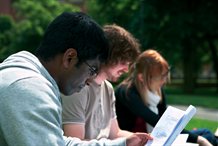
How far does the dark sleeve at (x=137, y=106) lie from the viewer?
11.4 ft

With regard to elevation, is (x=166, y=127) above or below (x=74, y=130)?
above

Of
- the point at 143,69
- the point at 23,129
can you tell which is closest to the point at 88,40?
the point at 23,129

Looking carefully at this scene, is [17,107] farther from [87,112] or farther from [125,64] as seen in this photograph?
[125,64]

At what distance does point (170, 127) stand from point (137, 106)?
4.24 ft

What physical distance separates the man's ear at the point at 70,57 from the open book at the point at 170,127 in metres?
0.79

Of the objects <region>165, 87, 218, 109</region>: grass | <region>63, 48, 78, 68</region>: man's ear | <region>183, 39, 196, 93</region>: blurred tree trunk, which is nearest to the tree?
<region>183, 39, 196, 93</region>: blurred tree trunk

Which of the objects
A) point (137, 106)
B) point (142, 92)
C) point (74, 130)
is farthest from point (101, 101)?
point (142, 92)

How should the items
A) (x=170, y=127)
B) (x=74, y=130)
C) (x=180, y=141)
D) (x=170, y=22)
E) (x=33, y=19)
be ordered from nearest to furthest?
1. (x=170, y=127)
2. (x=74, y=130)
3. (x=180, y=141)
4. (x=170, y=22)
5. (x=33, y=19)

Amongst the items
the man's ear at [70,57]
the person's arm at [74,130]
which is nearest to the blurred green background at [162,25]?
the person's arm at [74,130]

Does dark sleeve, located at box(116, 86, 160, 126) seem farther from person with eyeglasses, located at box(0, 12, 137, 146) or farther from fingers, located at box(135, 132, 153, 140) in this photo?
person with eyeglasses, located at box(0, 12, 137, 146)

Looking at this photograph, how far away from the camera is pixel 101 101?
284cm

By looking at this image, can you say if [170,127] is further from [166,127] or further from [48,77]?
[48,77]

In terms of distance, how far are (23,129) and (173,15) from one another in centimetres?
1815

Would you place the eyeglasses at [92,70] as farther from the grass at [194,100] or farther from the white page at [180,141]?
the grass at [194,100]
